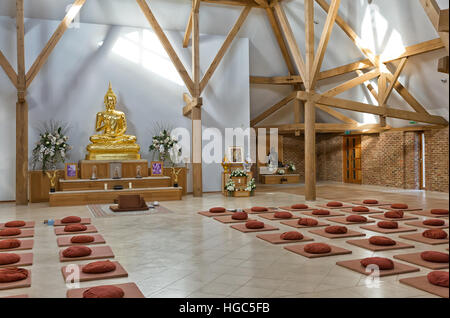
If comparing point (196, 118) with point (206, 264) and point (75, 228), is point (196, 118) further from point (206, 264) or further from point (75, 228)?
point (206, 264)

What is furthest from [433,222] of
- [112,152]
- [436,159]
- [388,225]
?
[112,152]

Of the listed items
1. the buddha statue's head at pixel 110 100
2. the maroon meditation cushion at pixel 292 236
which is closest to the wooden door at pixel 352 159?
the buddha statue's head at pixel 110 100

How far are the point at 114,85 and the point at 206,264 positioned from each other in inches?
331

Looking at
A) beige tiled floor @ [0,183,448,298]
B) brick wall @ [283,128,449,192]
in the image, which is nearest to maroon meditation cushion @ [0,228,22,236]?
beige tiled floor @ [0,183,448,298]

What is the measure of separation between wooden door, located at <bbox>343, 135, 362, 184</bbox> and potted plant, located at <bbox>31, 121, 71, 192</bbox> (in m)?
9.92

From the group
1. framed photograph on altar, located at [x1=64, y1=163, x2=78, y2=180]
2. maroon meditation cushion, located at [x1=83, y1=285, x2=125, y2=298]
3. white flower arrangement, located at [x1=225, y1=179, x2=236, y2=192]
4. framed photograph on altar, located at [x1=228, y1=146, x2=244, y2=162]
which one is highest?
framed photograph on altar, located at [x1=228, y1=146, x2=244, y2=162]

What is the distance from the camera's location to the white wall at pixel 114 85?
11.0 m

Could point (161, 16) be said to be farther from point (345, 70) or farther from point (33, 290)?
point (33, 290)

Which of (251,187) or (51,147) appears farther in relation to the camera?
(251,187)

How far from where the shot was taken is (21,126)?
10188mm

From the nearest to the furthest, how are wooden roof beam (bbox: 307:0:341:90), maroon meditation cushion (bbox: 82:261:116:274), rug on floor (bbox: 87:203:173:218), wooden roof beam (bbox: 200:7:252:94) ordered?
maroon meditation cushion (bbox: 82:261:116:274), rug on floor (bbox: 87:203:173:218), wooden roof beam (bbox: 307:0:341:90), wooden roof beam (bbox: 200:7:252:94)

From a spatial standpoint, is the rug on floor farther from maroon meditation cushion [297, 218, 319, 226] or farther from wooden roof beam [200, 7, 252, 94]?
wooden roof beam [200, 7, 252, 94]

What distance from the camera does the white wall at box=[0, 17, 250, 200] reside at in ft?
36.0

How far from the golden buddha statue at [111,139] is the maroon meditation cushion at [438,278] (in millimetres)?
9032
